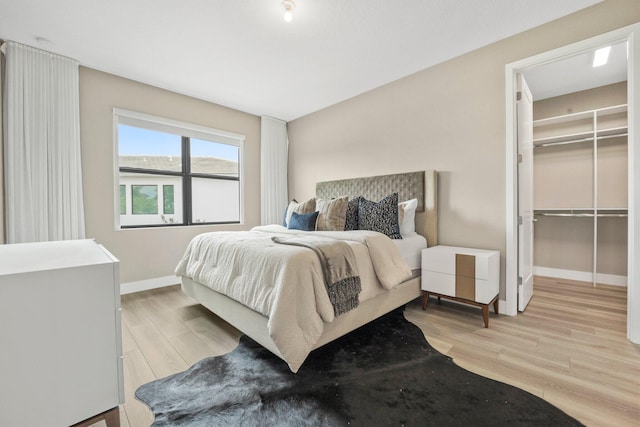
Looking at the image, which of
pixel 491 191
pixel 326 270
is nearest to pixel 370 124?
pixel 491 191

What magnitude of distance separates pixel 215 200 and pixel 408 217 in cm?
294

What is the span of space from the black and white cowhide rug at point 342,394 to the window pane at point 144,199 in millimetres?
2628

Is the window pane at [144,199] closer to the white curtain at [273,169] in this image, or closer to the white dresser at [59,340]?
the white curtain at [273,169]

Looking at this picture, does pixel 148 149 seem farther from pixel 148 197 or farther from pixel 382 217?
pixel 382 217

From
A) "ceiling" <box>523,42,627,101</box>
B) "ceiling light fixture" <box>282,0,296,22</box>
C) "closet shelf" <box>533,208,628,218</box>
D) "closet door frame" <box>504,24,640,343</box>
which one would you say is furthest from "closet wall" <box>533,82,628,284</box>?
"ceiling light fixture" <box>282,0,296,22</box>

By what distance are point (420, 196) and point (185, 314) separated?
2749 mm

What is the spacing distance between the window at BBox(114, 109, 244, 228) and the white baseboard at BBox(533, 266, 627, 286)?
4647mm

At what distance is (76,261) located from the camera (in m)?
1.08

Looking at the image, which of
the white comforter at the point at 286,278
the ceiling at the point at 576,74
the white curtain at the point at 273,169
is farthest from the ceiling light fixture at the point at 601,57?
the white curtain at the point at 273,169

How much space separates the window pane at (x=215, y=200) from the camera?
4.05 metres

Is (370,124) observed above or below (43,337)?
above

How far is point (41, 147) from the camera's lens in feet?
8.86

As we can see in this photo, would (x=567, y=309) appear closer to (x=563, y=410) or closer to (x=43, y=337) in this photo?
A: (x=563, y=410)

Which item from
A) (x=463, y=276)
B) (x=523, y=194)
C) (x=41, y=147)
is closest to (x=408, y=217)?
(x=463, y=276)
